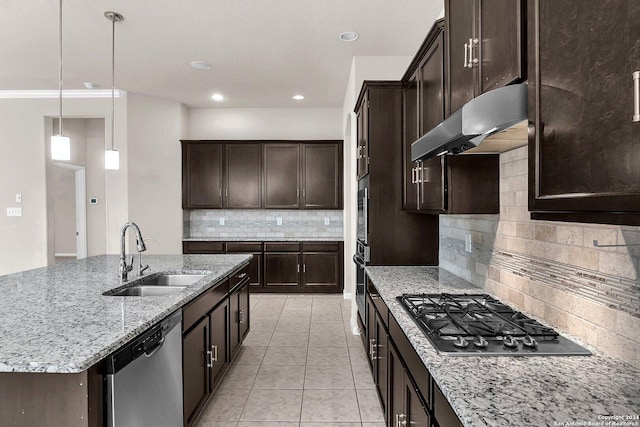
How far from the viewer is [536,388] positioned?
1.02 metres

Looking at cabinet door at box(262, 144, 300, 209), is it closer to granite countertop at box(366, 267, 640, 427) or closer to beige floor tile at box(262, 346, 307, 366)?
beige floor tile at box(262, 346, 307, 366)

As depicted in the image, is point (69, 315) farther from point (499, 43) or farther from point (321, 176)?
point (321, 176)

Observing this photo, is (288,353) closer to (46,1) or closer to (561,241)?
(561,241)

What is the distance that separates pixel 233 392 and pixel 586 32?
2.89 m

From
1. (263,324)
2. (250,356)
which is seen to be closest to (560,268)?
(250,356)

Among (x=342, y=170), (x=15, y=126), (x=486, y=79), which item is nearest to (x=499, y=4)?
(x=486, y=79)

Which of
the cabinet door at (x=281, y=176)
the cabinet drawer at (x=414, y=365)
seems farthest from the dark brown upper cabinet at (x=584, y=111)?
the cabinet door at (x=281, y=176)

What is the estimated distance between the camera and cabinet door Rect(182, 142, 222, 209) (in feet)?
19.8

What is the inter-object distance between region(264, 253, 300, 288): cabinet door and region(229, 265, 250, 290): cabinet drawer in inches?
88.2

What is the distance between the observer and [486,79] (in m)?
1.47

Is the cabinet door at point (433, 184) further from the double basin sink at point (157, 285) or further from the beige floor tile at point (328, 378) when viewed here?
the double basin sink at point (157, 285)

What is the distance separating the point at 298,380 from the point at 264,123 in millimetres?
4482

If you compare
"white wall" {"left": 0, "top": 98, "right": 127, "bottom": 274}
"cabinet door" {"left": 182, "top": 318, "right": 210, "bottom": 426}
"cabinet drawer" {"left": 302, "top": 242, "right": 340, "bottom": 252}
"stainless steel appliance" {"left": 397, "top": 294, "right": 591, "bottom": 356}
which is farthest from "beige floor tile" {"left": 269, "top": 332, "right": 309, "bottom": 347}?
"white wall" {"left": 0, "top": 98, "right": 127, "bottom": 274}

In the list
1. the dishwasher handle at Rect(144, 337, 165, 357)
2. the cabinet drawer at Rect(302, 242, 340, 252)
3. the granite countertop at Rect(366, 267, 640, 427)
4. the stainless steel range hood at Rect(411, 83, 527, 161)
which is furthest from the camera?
the cabinet drawer at Rect(302, 242, 340, 252)
